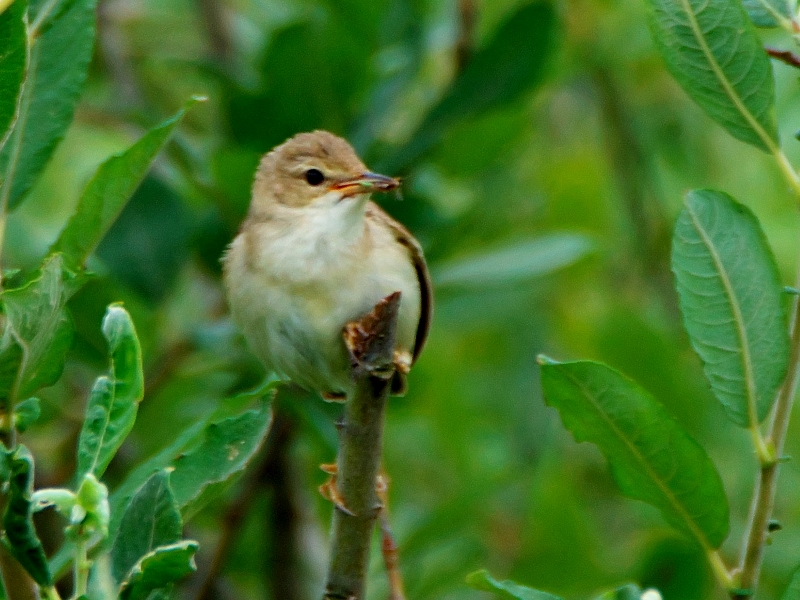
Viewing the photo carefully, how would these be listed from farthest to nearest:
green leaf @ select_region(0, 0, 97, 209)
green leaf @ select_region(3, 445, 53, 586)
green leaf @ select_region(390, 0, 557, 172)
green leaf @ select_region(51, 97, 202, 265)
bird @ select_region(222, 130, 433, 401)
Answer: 1. green leaf @ select_region(390, 0, 557, 172)
2. bird @ select_region(222, 130, 433, 401)
3. green leaf @ select_region(0, 0, 97, 209)
4. green leaf @ select_region(51, 97, 202, 265)
5. green leaf @ select_region(3, 445, 53, 586)

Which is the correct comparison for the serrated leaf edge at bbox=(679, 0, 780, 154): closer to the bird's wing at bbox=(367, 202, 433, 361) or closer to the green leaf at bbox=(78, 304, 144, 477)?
the green leaf at bbox=(78, 304, 144, 477)

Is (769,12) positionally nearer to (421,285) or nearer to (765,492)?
(765,492)

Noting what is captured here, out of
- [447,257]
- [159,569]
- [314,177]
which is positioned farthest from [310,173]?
[159,569]

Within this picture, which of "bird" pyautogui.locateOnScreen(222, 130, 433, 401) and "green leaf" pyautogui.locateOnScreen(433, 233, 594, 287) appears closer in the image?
"bird" pyautogui.locateOnScreen(222, 130, 433, 401)

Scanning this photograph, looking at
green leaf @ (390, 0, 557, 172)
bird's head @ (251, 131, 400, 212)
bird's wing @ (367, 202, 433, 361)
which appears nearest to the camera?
bird's wing @ (367, 202, 433, 361)

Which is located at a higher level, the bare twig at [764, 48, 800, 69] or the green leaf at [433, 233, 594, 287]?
the bare twig at [764, 48, 800, 69]

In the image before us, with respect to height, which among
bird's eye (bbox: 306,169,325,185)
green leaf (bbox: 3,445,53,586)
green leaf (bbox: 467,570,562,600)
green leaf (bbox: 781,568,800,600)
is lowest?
bird's eye (bbox: 306,169,325,185)

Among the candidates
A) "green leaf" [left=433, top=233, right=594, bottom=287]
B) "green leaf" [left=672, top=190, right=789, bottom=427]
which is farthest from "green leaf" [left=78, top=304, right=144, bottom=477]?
"green leaf" [left=433, top=233, right=594, bottom=287]
